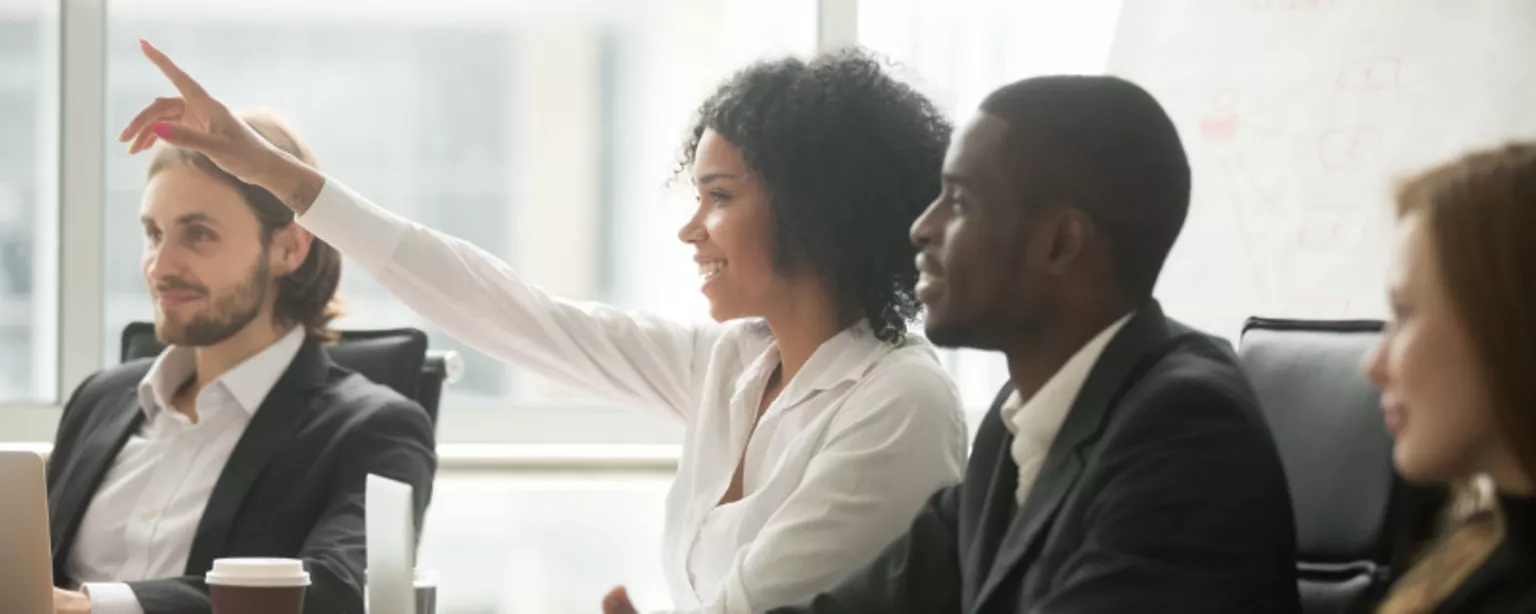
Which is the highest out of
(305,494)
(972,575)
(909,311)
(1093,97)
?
(1093,97)

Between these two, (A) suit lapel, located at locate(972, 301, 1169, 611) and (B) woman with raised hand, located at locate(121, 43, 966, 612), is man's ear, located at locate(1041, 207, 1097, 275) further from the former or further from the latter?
(B) woman with raised hand, located at locate(121, 43, 966, 612)

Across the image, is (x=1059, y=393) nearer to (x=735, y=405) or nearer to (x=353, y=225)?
(x=735, y=405)

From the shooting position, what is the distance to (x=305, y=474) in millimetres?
2400

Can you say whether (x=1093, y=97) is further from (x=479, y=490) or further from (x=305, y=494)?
(x=479, y=490)

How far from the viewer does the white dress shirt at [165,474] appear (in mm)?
2432

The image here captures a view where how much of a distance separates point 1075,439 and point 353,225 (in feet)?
4.12

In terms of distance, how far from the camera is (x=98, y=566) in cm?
248

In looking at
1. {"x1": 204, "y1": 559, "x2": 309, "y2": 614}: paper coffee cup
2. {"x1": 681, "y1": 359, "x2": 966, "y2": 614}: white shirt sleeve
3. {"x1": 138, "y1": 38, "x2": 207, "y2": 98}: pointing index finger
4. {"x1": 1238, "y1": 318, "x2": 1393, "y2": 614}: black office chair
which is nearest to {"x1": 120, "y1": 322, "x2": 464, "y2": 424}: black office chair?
{"x1": 138, "y1": 38, "x2": 207, "y2": 98}: pointing index finger

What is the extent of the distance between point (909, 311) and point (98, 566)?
1270mm

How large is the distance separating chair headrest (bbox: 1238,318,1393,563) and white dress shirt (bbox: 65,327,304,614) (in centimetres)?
152

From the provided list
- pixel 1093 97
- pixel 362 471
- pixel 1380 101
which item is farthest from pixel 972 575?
pixel 1380 101

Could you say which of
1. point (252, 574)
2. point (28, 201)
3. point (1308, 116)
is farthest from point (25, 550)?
Answer: point (1308, 116)

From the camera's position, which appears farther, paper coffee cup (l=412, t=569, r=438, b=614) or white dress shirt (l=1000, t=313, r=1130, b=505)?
paper coffee cup (l=412, t=569, r=438, b=614)

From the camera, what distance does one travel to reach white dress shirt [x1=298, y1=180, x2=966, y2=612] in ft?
6.44
